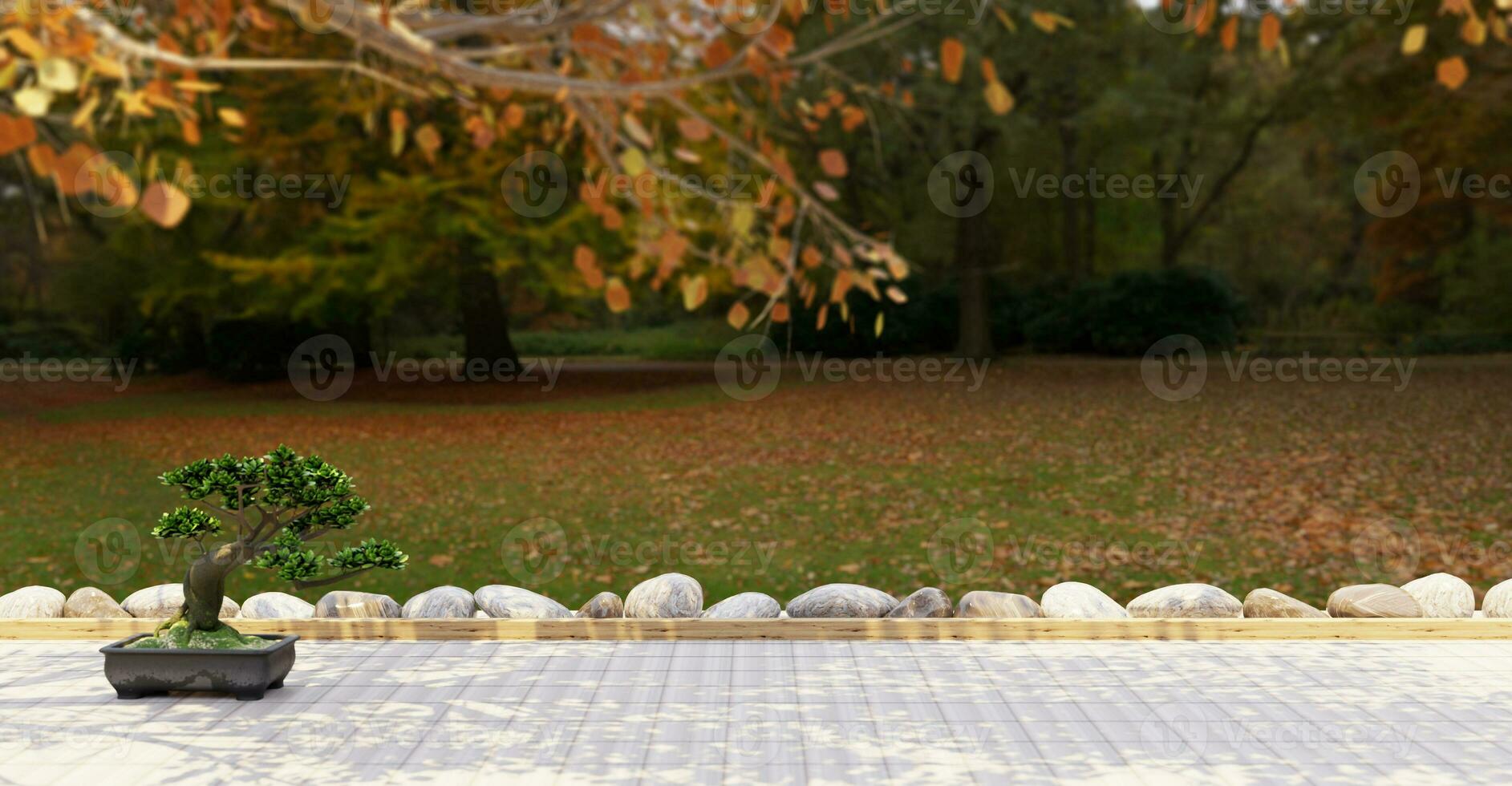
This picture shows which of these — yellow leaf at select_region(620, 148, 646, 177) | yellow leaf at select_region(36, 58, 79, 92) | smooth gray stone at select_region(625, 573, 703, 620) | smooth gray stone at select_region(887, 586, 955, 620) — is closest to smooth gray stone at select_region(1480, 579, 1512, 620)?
smooth gray stone at select_region(887, 586, 955, 620)

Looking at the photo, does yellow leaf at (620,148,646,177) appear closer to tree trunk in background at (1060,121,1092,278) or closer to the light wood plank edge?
the light wood plank edge

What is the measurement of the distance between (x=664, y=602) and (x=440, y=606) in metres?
1.62

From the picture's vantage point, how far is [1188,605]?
8734mm

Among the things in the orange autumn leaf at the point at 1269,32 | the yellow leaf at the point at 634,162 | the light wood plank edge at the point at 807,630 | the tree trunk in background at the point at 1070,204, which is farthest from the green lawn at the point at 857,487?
the tree trunk in background at the point at 1070,204

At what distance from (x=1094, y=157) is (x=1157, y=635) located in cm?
2624

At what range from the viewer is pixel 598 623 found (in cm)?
844

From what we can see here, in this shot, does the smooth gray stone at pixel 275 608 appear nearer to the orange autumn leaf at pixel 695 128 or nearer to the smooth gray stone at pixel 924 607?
the smooth gray stone at pixel 924 607

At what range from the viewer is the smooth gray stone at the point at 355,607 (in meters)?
8.70

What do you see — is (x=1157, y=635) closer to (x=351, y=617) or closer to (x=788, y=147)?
(x=351, y=617)

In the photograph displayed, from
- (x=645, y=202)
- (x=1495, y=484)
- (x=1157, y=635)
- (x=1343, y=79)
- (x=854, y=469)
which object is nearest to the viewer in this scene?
(x=645, y=202)

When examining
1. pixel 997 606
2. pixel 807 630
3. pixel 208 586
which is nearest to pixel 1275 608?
pixel 997 606

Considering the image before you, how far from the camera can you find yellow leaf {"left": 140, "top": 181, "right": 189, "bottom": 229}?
2.63 meters

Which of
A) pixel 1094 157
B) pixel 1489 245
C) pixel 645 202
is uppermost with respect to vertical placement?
pixel 1094 157

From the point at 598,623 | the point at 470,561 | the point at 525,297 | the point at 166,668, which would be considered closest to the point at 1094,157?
the point at 525,297
